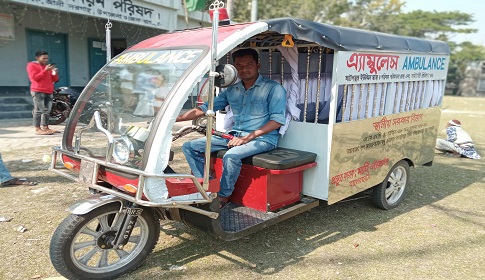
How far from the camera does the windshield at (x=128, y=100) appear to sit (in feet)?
9.39

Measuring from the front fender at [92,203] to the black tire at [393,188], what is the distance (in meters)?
3.15

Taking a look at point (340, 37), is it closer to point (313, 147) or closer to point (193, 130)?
point (313, 147)

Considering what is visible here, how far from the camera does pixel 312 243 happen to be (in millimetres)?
3832

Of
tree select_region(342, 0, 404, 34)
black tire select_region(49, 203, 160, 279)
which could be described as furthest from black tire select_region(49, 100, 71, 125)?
tree select_region(342, 0, 404, 34)

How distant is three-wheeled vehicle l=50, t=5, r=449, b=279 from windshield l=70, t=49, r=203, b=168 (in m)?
0.01

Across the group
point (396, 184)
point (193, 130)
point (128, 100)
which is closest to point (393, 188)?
point (396, 184)

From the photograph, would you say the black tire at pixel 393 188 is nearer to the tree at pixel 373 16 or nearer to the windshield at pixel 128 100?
the windshield at pixel 128 100

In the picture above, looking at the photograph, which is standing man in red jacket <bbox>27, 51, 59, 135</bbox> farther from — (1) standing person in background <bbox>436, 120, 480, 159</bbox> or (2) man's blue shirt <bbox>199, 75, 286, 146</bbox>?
(1) standing person in background <bbox>436, 120, 480, 159</bbox>

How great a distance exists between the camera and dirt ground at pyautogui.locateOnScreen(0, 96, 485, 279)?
3.26m

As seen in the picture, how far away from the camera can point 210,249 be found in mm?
3605

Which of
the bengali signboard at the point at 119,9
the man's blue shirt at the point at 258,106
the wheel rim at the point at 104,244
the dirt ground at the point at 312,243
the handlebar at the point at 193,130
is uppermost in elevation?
the bengali signboard at the point at 119,9

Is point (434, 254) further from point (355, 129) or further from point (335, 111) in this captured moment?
point (335, 111)

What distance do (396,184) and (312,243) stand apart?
1.79m

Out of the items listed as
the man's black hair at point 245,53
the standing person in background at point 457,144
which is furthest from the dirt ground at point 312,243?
the standing person in background at point 457,144
